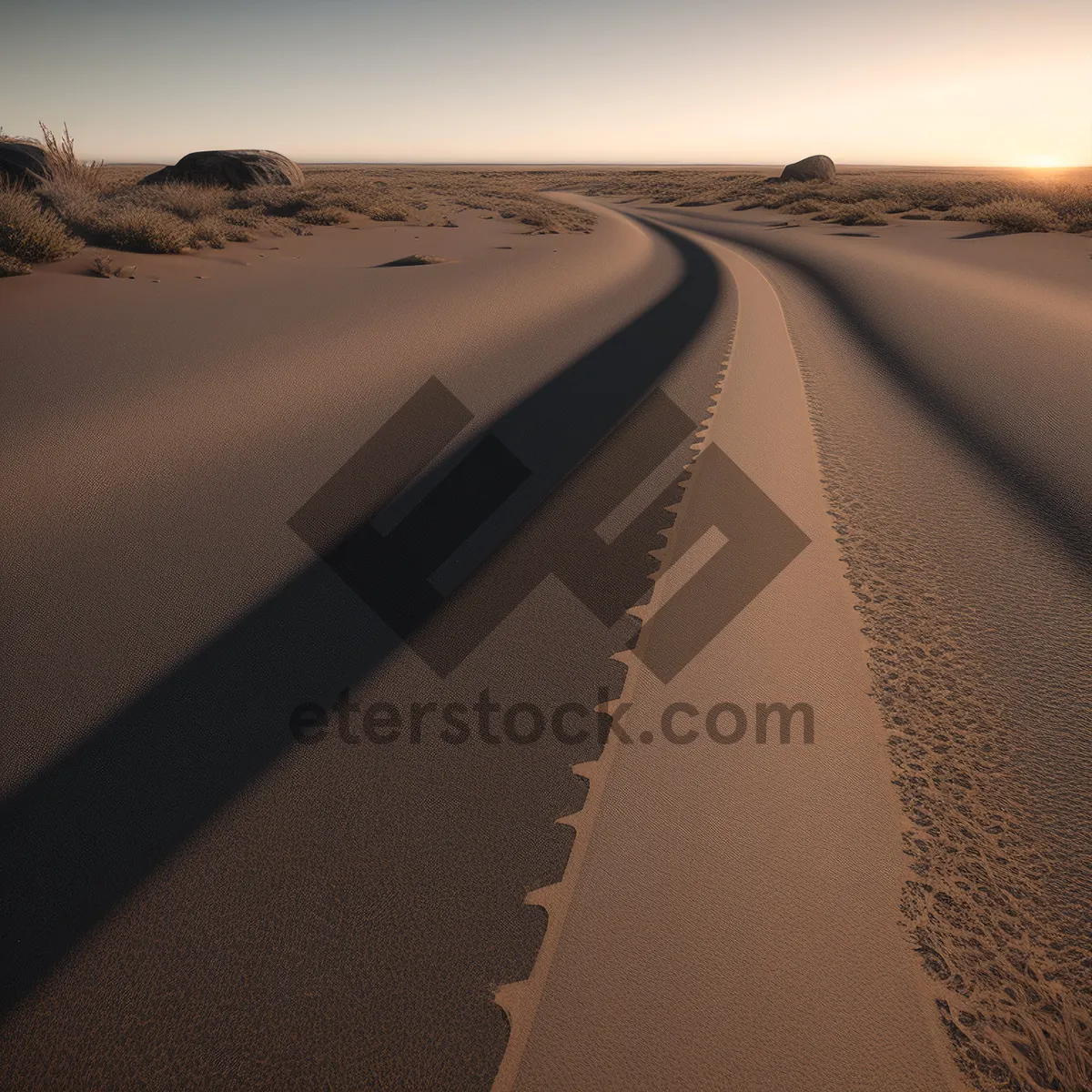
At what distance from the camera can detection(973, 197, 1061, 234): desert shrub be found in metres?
19.3

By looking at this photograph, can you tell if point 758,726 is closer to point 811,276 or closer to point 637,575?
point 637,575

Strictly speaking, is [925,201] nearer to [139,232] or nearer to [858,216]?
[858,216]

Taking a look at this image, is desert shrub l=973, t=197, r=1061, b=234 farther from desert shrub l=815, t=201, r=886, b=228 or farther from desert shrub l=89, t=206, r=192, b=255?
desert shrub l=89, t=206, r=192, b=255

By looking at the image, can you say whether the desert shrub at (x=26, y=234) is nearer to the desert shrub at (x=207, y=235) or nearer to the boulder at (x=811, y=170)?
the desert shrub at (x=207, y=235)

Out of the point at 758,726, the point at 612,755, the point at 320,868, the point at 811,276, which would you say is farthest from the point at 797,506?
the point at 811,276

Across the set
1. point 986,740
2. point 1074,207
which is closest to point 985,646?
point 986,740

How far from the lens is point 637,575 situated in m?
3.81

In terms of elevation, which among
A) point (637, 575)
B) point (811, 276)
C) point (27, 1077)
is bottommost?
point (27, 1077)

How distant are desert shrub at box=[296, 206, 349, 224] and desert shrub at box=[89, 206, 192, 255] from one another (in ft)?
21.2

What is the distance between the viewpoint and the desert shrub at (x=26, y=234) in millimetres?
8383

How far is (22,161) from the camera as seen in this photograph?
47.9ft

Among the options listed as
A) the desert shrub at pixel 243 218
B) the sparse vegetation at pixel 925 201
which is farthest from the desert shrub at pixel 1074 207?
the desert shrub at pixel 243 218

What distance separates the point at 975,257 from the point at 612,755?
18.5 metres

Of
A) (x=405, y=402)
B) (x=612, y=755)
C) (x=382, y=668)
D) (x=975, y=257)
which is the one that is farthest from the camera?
(x=975, y=257)
